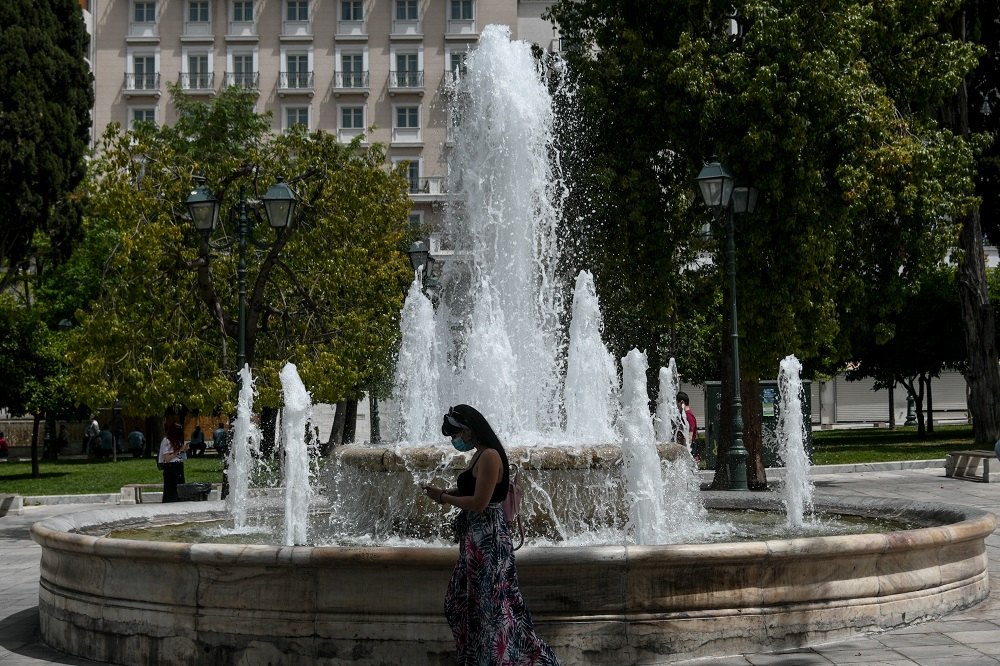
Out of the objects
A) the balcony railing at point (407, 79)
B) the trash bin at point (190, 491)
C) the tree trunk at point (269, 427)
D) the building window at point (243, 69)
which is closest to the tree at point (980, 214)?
the tree trunk at point (269, 427)

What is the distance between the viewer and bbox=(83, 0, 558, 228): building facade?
56.8 meters

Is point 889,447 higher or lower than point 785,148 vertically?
lower

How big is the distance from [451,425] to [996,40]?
1095 inches

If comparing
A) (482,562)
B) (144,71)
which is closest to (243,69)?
(144,71)

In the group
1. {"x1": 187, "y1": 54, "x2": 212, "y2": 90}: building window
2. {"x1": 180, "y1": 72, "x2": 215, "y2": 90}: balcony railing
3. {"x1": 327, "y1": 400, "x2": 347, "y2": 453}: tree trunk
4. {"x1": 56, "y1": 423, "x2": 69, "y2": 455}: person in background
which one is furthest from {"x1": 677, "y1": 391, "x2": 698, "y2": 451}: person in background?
{"x1": 187, "y1": 54, "x2": 212, "y2": 90}: building window

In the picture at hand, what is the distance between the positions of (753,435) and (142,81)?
4563cm

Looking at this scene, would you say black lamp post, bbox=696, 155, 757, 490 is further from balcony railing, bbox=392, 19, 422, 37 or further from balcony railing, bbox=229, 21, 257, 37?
balcony railing, bbox=229, 21, 257, 37

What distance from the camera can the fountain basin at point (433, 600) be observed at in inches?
255

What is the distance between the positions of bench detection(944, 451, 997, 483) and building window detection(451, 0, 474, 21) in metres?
41.8

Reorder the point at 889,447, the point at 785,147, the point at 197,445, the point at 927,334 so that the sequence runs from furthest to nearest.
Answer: the point at 197,445 < the point at 927,334 < the point at 889,447 < the point at 785,147

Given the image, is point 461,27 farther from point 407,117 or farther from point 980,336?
point 980,336

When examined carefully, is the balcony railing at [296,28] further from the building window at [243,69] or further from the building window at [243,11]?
the building window at [243,69]

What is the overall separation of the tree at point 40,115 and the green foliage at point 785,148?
11264 mm

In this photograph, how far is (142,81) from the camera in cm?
5706
